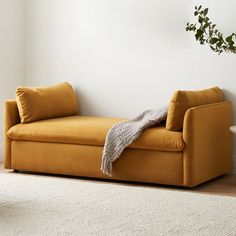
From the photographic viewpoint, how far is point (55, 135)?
573 centimetres

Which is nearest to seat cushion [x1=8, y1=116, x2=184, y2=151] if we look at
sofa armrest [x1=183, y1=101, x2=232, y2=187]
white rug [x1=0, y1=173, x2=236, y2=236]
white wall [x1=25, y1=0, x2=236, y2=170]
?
sofa armrest [x1=183, y1=101, x2=232, y2=187]

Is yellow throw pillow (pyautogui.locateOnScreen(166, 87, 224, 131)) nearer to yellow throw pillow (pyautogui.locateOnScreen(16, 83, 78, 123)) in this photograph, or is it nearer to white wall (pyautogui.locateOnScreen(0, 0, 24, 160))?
yellow throw pillow (pyautogui.locateOnScreen(16, 83, 78, 123))

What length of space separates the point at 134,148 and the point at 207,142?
577mm

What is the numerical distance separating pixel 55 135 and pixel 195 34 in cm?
143

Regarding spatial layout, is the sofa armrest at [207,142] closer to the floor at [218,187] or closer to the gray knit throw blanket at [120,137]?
the floor at [218,187]

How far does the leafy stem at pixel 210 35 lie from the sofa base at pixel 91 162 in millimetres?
986

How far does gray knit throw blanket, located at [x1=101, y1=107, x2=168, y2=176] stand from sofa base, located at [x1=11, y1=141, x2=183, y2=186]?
8 cm

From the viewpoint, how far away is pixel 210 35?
5.69m

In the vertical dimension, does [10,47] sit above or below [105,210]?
above

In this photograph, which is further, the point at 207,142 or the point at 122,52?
the point at 122,52

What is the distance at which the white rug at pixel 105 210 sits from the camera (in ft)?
13.3

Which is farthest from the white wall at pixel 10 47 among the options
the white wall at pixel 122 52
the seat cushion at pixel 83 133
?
the seat cushion at pixel 83 133

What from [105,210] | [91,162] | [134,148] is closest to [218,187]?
[134,148]

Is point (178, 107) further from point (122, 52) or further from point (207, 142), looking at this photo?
point (122, 52)
